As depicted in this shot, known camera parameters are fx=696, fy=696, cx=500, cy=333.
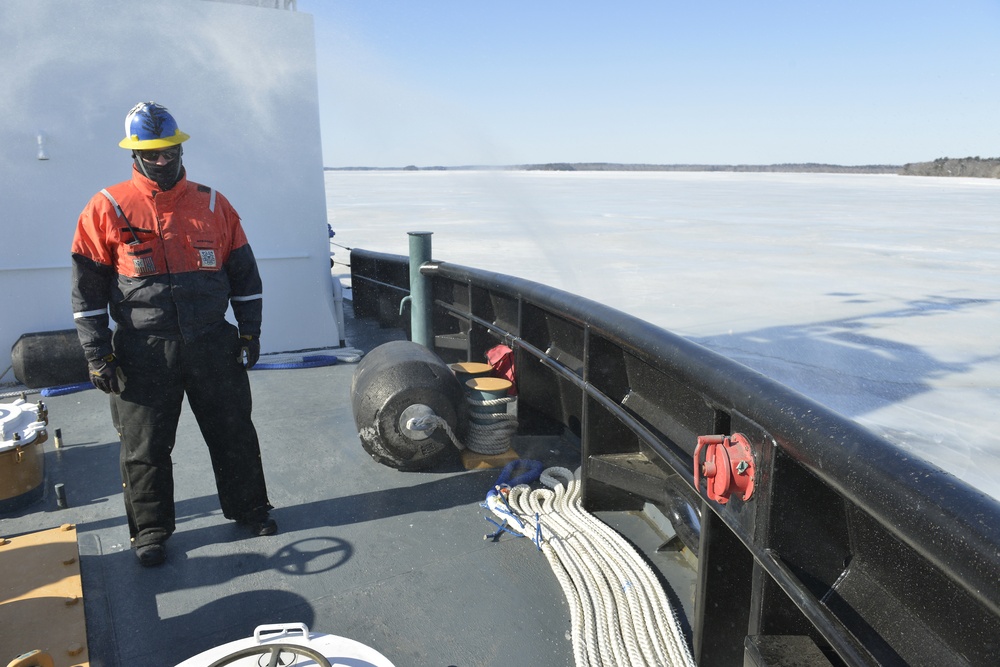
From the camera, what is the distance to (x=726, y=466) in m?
1.72

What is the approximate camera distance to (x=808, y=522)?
5.31 feet

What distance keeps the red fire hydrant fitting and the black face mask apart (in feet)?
7.06

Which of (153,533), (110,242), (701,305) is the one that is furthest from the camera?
(701,305)

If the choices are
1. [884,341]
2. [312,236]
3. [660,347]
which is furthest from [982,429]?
[312,236]

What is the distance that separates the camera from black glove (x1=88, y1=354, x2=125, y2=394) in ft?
8.38

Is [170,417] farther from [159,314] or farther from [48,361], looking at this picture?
[48,361]

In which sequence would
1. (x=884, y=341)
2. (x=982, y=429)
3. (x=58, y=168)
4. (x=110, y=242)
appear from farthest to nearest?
(x=884, y=341) → (x=58, y=168) → (x=982, y=429) → (x=110, y=242)

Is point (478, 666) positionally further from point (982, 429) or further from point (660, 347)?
point (982, 429)

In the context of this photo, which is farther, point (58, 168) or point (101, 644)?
point (58, 168)

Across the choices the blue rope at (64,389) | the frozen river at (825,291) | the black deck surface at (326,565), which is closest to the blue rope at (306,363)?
the blue rope at (64,389)

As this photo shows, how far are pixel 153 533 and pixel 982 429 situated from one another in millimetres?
4747

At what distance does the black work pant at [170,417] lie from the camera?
2.68m

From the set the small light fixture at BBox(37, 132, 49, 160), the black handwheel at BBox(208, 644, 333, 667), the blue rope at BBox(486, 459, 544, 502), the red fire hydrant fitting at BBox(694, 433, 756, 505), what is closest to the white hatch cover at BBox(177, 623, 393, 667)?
the black handwheel at BBox(208, 644, 333, 667)

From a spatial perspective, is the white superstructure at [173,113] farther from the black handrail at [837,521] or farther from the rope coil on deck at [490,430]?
the black handrail at [837,521]
